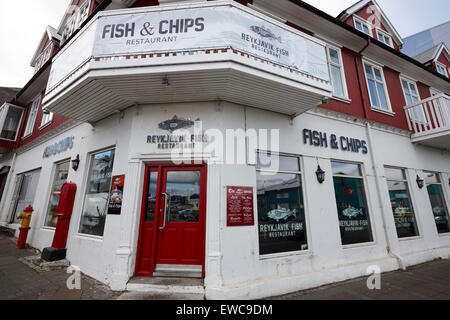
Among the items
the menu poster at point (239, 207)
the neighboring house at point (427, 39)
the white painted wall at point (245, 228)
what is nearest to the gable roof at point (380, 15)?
the white painted wall at point (245, 228)

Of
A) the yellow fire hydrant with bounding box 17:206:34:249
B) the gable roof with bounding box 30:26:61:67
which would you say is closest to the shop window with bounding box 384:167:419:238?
the yellow fire hydrant with bounding box 17:206:34:249

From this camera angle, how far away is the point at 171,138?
512cm

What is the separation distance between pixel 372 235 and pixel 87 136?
9905mm

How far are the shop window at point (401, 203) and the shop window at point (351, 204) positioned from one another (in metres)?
1.48

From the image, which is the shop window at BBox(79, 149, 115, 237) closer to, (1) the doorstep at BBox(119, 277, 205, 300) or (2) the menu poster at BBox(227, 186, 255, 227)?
(1) the doorstep at BBox(119, 277, 205, 300)

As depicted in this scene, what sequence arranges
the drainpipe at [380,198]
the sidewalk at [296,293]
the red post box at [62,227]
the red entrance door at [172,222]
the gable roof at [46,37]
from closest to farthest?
the sidewalk at [296,293] < the red entrance door at [172,222] < the red post box at [62,227] < the drainpipe at [380,198] < the gable roof at [46,37]

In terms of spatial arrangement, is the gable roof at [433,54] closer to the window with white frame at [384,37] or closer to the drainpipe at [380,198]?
the window with white frame at [384,37]

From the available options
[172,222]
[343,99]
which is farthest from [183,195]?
[343,99]

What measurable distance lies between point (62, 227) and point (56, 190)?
2890 millimetres

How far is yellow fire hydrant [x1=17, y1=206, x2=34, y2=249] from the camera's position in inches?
302

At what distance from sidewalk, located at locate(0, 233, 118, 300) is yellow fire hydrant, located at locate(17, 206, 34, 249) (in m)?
1.94

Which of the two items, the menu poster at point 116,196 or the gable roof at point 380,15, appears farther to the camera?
the gable roof at point 380,15

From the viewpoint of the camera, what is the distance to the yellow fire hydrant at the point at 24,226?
7661 millimetres
